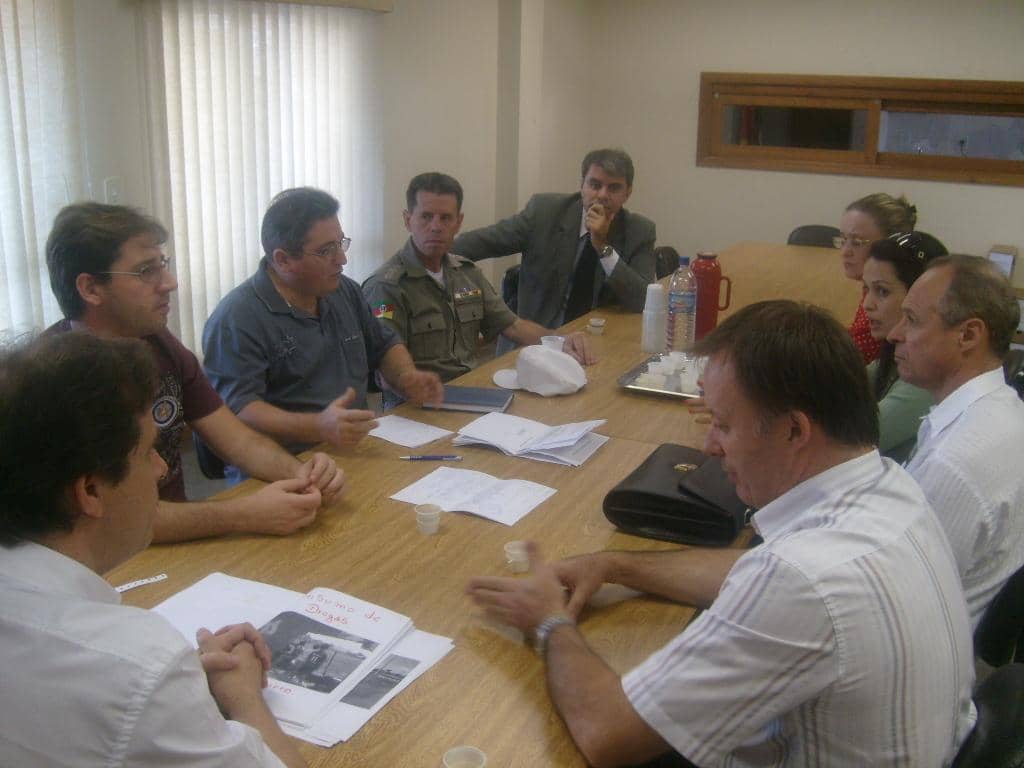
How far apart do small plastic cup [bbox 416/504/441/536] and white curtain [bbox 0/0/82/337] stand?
1.96 meters

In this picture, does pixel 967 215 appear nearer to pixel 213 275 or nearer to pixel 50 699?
pixel 213 275

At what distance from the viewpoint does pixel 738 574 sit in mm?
1222

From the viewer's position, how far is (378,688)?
1431mm

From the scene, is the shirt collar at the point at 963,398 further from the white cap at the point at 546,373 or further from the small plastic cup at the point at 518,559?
the white cap at the point at 546,373

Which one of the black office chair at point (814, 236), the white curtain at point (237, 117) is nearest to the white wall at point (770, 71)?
the black office chair at point (814, 236)

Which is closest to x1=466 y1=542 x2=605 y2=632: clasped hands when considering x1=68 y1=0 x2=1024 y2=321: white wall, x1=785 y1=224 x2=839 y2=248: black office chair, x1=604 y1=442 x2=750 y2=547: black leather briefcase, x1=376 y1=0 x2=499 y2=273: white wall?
x1=604 y1=442 x2=750 y2=547: black leather briefcase

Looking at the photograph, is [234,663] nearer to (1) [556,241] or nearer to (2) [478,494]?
(2) [478,494]

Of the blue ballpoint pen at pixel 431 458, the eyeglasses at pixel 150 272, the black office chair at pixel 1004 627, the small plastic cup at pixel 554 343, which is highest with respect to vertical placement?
the eyeglasses at pixel 150 272

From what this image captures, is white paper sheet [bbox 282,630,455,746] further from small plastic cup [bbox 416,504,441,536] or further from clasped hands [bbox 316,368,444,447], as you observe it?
clasped hands [bbox 316,368,444,447]

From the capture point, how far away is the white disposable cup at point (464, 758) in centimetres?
125

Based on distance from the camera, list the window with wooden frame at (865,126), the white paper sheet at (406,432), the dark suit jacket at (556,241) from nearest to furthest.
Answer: the white paper sheet at (406,432), the dark suit jacket at (556,241), the window with wooden frame at (865,126)

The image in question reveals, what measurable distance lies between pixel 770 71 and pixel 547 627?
5.59 meters

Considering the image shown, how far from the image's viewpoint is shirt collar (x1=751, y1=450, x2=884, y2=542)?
1279 millimetres

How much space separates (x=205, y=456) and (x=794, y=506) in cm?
180
